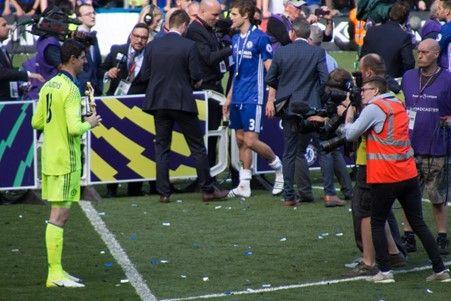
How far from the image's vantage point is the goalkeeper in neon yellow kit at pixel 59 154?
11.3 m

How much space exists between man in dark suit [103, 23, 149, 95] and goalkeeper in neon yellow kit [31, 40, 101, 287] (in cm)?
475

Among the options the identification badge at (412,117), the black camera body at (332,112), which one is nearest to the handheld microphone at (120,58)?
the identification badge at (412,117)

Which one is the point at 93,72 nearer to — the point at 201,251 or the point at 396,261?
the point at 201,251

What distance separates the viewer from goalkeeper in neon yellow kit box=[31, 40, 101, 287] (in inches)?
445

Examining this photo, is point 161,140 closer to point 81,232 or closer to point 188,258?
point 81,232

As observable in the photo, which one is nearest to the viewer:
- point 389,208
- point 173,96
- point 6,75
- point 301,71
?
point 389,208

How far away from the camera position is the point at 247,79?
1588 centimetres

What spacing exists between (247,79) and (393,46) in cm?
206

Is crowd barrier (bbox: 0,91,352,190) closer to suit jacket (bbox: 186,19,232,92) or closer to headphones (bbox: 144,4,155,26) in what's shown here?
suit jacket (bbox: 186,19,232,92)

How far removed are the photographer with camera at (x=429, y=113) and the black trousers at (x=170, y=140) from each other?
348 centimetres

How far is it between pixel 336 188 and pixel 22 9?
1739 cm

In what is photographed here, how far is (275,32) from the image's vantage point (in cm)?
1789

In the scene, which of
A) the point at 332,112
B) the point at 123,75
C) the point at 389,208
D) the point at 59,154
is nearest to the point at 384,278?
the point at 389,208

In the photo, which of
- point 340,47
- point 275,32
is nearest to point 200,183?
point 275,32
